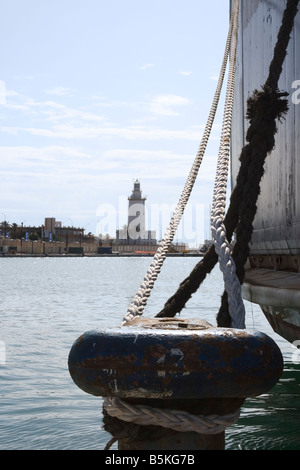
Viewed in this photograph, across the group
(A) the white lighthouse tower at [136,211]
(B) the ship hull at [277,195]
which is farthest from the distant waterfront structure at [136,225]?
(B) the ship hull at [277,195]

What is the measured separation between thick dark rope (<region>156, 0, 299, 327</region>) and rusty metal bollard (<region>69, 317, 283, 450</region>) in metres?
1.13

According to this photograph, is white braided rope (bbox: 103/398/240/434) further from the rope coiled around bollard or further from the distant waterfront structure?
the distant waterfront structure

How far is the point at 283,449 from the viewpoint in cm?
670

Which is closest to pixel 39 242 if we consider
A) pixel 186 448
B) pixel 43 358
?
pixel 43 358

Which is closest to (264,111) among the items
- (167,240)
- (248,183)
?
(248,183)

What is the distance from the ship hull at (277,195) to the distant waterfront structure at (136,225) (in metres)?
Answer: 161

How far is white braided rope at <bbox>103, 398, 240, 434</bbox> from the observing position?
2.43 metres

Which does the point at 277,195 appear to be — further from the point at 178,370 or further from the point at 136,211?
the point at 136,211

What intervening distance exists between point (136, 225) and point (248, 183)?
569ft

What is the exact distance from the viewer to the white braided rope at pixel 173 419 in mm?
2434

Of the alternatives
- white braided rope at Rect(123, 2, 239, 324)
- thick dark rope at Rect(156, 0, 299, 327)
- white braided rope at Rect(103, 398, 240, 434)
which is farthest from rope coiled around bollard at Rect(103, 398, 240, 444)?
thick dark rope at Rect(156, 0, 299, 327)

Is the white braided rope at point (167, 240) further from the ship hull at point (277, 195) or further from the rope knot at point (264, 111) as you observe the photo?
the rope knot at point (264, 111)
